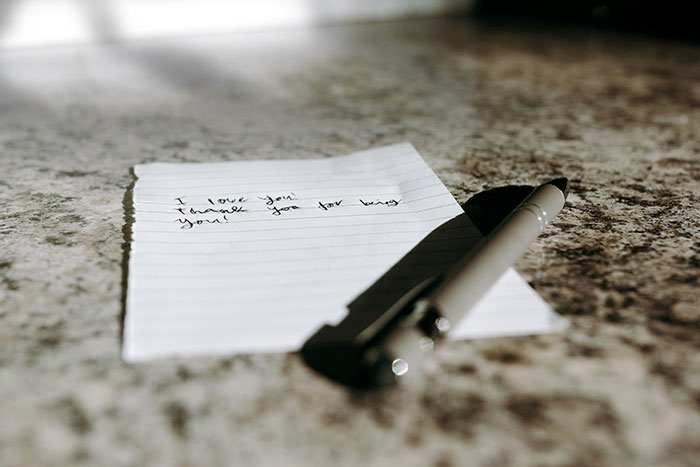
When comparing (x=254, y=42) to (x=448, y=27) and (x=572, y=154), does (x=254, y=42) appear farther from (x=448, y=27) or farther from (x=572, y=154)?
(x=572, y=154)

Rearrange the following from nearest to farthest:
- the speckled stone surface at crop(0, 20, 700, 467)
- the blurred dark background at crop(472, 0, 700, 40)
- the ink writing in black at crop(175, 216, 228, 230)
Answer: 1. the speckled stone surface at crop(0, 20, 700, 467)
2. the ink writing in black at crop(175, 216, 228, 230)
3. the blurred dark background at crop(472, 0, 700, 40)

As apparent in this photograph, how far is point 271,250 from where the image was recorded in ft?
1.32

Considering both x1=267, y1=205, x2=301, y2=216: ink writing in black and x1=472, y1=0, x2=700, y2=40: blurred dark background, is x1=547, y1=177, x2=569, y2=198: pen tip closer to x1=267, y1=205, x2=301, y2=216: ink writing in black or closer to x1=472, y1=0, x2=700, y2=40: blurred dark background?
x1=267, y1=205, x2=301, y2=216: ink writing in black

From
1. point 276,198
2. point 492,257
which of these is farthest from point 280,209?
point 492,257

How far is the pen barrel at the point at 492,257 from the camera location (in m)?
0.31

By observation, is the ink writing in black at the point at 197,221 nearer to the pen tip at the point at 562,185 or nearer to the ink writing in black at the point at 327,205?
the ink writing in black at the point at 327,205

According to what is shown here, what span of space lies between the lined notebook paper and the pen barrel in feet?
0.06

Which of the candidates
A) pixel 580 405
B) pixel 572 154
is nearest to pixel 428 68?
pixel 572 154

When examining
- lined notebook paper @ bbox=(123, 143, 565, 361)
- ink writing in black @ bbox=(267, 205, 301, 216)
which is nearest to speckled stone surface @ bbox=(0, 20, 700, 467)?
lined notebook paper @ bbox=(123, 143, 565, 361)

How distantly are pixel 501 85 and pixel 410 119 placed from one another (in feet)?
0.80

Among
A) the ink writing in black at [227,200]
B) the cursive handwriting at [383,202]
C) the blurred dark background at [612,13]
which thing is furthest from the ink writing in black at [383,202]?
the blurred dark background at [612,13]

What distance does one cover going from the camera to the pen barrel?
31cm

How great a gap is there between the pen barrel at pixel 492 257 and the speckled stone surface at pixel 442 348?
0.9 inches

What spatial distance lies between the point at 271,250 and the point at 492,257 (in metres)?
0.15
